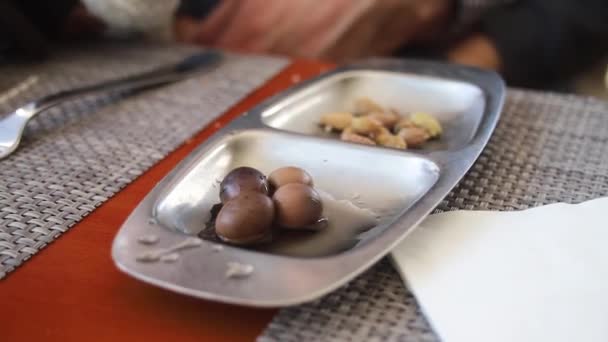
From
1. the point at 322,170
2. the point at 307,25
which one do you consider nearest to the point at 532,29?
the point at 307,25

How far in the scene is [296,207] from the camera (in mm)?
448

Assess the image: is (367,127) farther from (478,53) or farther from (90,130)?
(478,53)

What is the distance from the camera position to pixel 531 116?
693 millimetres

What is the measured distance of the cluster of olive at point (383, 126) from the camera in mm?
594

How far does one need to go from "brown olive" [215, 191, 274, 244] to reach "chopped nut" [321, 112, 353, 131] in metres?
0.21

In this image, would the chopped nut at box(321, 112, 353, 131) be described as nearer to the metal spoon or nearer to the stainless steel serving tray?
the stainless steel serving tray

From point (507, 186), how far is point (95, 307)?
1.16 ft

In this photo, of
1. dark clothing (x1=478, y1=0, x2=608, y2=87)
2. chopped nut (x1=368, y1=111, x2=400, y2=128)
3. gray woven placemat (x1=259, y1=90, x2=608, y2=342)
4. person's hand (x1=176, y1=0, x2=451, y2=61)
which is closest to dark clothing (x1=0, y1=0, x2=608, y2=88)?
dark clothing (x1=478, y1=0, x2=608, y2=87)

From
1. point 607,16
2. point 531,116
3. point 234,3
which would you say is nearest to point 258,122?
point 531,116

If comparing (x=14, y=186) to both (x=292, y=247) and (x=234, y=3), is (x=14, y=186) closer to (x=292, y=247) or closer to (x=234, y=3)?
(x=292, y=247)

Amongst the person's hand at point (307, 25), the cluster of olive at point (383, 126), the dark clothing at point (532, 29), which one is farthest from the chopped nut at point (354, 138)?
the dark clothing at point (532, 29)

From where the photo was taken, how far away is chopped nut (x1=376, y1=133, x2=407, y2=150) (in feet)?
1.92

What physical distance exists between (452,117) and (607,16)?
0.70 m

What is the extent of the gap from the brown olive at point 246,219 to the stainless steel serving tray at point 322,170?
1.2 inches
